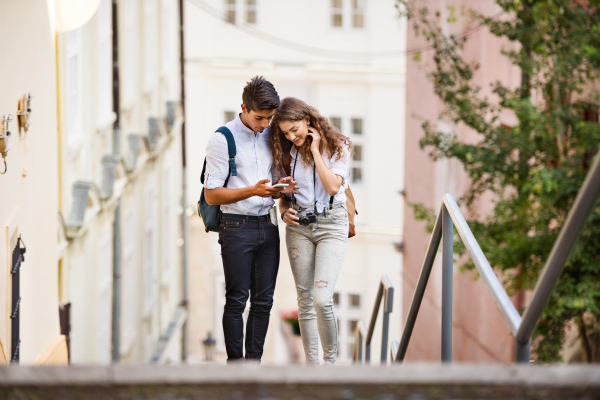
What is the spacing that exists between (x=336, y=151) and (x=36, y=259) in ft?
9.05

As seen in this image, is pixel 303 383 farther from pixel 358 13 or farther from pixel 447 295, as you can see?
pixel 358 13

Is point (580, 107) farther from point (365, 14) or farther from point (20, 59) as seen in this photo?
point (365, 14)

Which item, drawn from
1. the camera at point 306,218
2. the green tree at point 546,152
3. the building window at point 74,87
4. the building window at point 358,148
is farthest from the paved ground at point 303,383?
the building window at point 358,148

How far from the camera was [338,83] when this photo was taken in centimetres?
2127

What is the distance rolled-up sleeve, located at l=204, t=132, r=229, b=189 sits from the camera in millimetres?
4078

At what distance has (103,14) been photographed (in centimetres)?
1318

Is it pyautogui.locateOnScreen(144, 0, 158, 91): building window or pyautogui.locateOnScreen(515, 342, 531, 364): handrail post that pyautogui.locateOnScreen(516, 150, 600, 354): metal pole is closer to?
pyautogui.locateOnScreen(515, 342, 531, 364): handrail post

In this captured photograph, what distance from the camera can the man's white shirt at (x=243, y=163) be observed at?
409 centimetres

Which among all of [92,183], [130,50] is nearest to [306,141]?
[92,183]

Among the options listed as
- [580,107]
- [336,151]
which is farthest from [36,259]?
[580,107]

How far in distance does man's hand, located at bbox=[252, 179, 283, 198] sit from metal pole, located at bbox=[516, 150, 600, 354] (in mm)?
1890

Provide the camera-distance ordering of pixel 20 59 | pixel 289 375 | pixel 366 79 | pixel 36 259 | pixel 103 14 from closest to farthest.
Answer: pixel 289 375
pixel 20 59
pixel 36 259
pixel 103 14
pixel 366 79

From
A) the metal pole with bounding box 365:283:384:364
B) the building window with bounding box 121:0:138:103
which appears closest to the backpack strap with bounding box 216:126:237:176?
the metal pole with bounding box 365:283:384:364

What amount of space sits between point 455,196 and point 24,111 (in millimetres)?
10414
